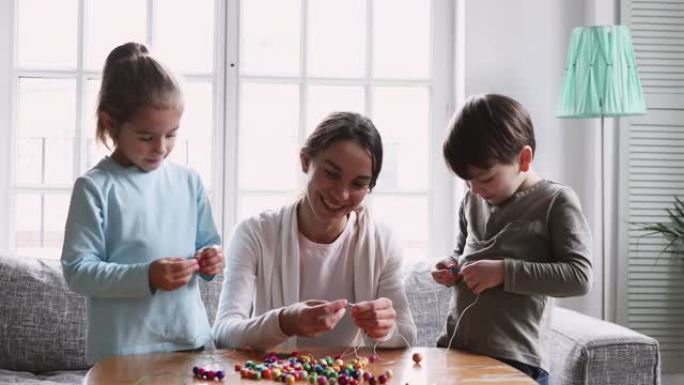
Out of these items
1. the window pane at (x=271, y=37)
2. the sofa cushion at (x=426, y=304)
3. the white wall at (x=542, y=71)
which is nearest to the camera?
the sofa cushion at (x=426, y=304)

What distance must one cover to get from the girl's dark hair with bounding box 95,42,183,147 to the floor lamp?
64.3 inches

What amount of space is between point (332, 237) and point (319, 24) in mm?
1608

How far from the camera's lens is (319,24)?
11.4 ft

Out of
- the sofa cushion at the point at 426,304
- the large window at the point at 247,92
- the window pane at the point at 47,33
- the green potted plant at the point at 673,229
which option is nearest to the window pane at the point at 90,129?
the large window at the point at 247,92

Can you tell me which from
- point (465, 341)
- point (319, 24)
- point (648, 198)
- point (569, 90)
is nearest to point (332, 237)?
point (465, 341)

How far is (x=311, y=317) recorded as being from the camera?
171cm

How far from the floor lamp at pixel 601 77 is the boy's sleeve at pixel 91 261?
71.1 inches

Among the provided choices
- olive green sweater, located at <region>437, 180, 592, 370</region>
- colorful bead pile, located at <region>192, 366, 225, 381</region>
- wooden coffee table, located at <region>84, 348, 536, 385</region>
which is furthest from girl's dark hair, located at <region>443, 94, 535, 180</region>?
colorful bead pile, located at <region>192, 366, 225, 381</region>

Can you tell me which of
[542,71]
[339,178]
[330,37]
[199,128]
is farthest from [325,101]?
[339,178]

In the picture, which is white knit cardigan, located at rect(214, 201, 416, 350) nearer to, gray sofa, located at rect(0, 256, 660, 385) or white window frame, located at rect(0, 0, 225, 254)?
gray sofa, located at rect(0, 256, 660, 385)

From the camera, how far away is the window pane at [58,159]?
3396 mm

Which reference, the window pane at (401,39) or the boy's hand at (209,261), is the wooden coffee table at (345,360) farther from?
the window pane at (401,39)

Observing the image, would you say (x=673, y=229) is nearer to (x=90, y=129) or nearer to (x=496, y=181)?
(x=496, y=181)

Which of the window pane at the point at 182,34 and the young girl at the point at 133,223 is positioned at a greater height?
the window pane at the point at 182,34
